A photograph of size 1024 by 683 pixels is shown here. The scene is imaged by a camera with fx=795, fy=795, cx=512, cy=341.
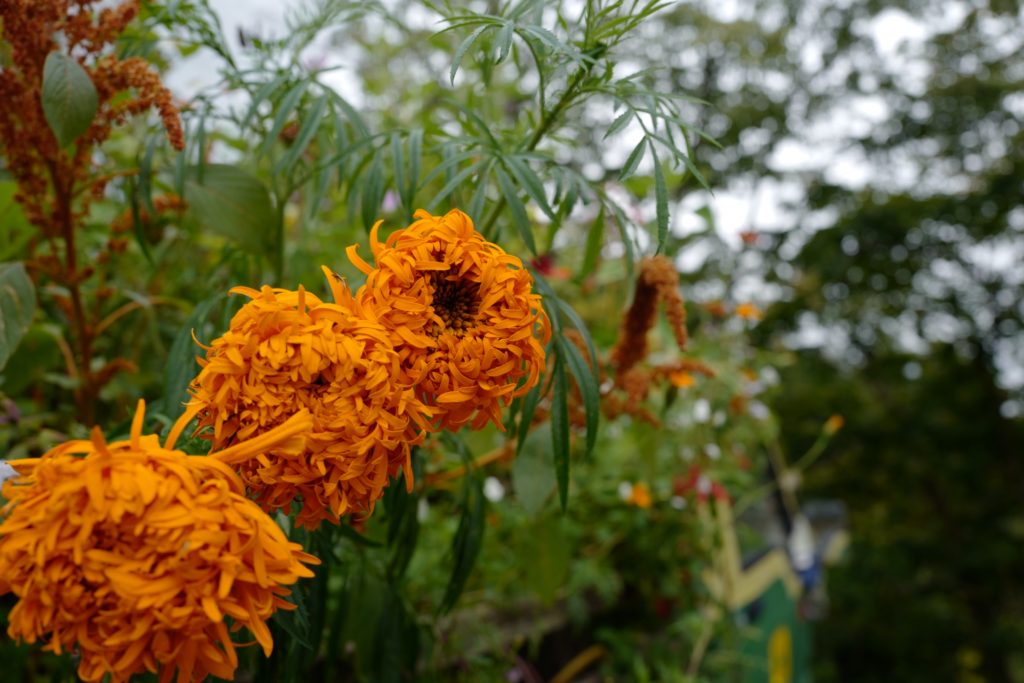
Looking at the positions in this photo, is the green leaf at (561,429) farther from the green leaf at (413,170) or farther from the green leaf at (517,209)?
the green leaf at (413,170)

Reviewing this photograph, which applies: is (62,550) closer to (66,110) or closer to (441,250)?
(441,250)

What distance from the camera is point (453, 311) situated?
2.05 feet

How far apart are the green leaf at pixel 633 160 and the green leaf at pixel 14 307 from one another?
655 millimetres

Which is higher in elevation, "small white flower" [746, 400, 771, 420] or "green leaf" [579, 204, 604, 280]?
"green leaf" [579, 204, 604, 280]

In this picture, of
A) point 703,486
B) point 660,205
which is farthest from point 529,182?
point 703,486

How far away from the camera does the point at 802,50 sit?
7402 millimetres

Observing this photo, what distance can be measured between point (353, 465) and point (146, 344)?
1002mm

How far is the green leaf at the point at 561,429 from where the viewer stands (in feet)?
2.70

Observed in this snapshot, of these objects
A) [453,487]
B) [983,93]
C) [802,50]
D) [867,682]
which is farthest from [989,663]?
[453,487]

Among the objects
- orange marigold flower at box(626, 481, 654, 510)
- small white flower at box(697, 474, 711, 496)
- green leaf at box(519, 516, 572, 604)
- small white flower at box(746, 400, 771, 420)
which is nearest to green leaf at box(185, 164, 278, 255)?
green leaf at box(519, 516, 572, 604)

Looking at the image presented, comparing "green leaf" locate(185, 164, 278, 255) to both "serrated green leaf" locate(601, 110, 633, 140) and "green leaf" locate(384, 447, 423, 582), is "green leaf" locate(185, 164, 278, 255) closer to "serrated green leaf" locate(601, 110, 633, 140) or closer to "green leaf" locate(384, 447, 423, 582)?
"green leaf" locate(384, 447, 423, 582)

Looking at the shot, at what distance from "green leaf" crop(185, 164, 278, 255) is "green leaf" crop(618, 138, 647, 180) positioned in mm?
508

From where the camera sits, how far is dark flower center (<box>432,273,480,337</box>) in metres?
0.62

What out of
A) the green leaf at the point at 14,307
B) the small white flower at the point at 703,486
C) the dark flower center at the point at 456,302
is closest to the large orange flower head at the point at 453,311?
the dark flower center at the point at 456,302
